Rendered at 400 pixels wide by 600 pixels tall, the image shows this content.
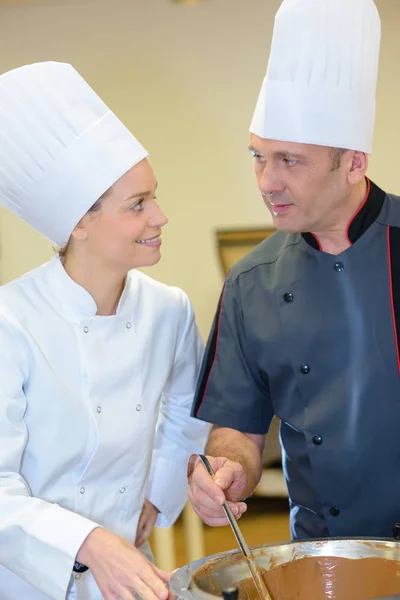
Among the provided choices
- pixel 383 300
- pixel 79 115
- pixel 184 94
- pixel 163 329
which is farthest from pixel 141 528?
pixel 184 94

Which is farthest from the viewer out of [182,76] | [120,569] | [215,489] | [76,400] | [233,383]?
[182,76]

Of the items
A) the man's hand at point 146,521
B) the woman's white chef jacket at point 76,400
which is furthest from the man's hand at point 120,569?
the man's hand at point 146,521

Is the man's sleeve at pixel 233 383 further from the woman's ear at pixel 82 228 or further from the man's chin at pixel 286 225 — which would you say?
the woman's ear at pixel 82 228

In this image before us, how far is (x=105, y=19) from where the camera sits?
389 centimetres

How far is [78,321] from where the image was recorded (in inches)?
64.7

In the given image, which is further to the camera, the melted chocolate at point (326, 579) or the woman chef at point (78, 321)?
the woman chef at point (78, 321)

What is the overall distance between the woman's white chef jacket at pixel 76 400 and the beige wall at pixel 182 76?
2.21 meters

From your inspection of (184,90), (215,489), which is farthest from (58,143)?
(184,90)

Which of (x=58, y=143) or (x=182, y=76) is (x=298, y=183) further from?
(x=182, y=76)

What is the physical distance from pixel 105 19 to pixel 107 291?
2536 mm

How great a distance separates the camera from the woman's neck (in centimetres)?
167

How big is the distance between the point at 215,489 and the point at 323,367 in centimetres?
32

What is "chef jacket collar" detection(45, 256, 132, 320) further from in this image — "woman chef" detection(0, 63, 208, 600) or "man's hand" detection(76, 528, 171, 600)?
"man's hand" detection(76, 528, 171, 600)

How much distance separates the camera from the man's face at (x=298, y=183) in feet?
5.22
